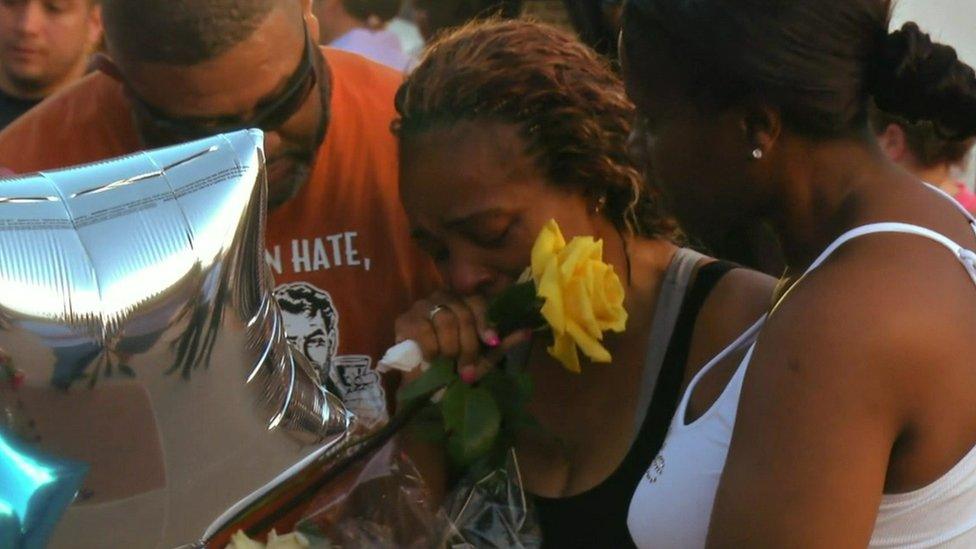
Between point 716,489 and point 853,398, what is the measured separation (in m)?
0.22

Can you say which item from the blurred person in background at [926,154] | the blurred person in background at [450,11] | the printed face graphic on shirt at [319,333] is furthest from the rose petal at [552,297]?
the blurred person in background at [926,154]

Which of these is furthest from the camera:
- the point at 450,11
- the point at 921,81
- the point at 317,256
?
the point at 450,11

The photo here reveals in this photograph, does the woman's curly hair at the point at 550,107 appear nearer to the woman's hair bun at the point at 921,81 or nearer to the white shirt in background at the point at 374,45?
the woman's hair bun at the point at 921,81

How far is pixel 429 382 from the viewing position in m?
1.71

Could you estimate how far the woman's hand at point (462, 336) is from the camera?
1.75 meters

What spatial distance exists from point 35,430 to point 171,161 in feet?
0.92

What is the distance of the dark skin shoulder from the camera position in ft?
3.98

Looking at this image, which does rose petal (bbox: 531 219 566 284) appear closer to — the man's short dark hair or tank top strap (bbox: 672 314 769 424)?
tank top strap (bbox: 672 314 769 424)

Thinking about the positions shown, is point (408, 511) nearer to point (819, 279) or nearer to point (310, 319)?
point (310, 319)

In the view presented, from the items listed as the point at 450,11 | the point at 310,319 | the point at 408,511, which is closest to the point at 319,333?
the point at 310,319

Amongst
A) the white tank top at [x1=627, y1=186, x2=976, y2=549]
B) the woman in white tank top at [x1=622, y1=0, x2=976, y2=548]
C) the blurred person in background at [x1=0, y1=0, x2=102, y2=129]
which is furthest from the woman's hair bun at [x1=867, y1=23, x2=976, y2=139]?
the blurred person in background at [x1=0, y1=0, x2=102, y2=129]

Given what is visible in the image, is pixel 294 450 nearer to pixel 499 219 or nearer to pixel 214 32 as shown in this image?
pixel 499 219

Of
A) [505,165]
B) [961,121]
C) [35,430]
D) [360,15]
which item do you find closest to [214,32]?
[505,165]

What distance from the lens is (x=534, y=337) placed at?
1.79 m
